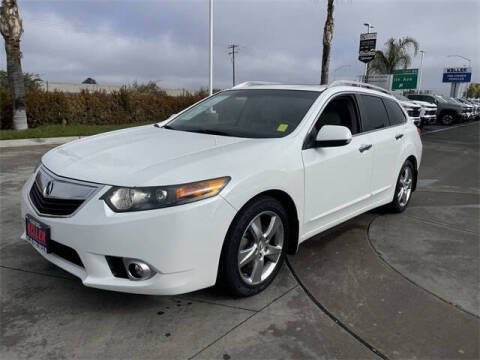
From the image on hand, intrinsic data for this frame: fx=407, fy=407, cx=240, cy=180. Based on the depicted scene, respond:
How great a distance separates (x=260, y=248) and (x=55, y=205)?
145 cm

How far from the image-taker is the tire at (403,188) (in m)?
5.02

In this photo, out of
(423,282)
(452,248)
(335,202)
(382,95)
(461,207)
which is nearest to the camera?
(423,282)

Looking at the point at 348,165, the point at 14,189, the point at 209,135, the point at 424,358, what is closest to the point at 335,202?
the point at 348,165

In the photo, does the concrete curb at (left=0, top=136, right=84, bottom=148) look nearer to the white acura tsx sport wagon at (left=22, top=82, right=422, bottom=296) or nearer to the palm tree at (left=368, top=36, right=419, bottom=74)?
the white acura tsx sport wagon at (left=22, top=82, right=422, bottom=296)

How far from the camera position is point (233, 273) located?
9.18 feet

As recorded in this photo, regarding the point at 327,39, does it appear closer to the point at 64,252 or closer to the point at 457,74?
the point at 64,252

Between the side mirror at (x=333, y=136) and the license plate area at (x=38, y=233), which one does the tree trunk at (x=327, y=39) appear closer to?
the side mirror at (x=333, y=136)

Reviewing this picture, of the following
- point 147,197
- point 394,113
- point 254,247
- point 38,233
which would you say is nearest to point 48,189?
point 38,233

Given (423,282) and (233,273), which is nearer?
(233,273)

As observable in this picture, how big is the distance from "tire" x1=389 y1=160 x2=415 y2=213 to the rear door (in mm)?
299

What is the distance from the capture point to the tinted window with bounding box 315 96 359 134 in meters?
3.75

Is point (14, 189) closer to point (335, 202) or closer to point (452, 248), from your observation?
point (335, 202)

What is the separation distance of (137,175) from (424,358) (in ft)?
6.74

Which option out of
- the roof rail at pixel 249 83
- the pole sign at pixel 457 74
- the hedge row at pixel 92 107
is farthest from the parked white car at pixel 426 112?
the pole sign at pixel 457 74
